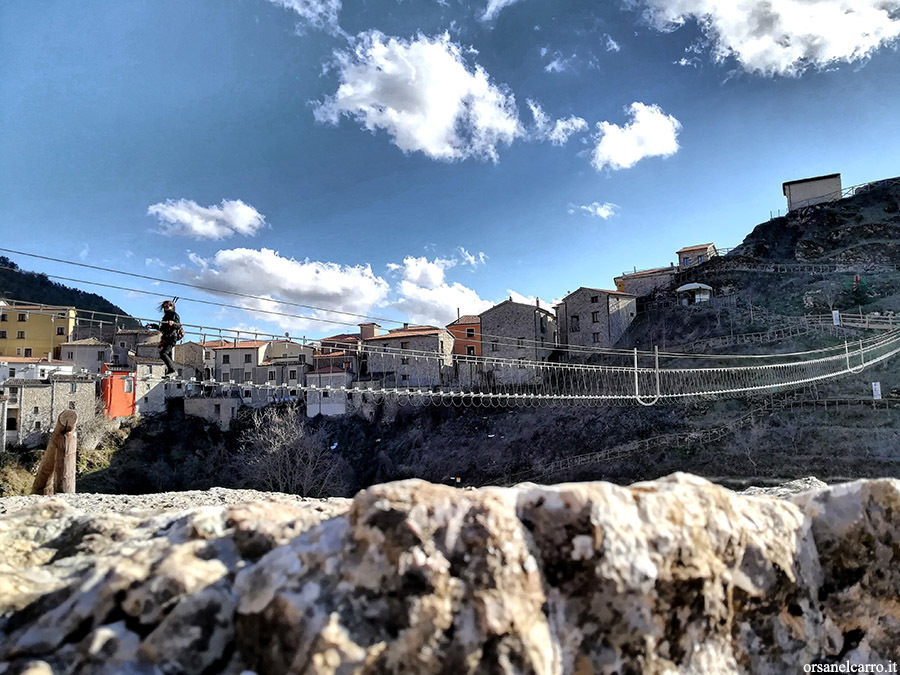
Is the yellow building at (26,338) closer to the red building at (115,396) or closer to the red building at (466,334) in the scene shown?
the red building at (115,396)

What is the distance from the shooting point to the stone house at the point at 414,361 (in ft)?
141

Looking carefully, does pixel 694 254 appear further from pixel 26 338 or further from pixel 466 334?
pixel 26 338

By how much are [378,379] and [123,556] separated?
140ft

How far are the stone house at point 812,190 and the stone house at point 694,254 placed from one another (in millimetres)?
10847

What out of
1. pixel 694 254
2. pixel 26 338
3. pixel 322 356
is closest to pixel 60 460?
pixel 322 356

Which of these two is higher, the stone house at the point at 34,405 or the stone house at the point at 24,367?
the stone house at the point at 24,367

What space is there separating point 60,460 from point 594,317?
39959mm

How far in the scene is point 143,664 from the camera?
55.3 inches

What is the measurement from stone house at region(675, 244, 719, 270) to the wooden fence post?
56907mm

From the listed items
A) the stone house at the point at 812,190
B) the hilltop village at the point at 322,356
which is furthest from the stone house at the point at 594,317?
the stone house at the point at 812,190

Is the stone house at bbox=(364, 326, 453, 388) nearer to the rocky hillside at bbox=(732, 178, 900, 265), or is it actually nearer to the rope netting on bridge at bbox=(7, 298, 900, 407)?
the rope netting on bridge at bbox=(7, 298, 900, 407)

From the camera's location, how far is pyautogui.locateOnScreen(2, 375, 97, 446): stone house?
116ft

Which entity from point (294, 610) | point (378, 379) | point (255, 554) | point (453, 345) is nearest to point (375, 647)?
point (294, 610)

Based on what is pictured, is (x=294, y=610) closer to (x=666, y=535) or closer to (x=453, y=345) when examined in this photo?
(x=666, y=535)
